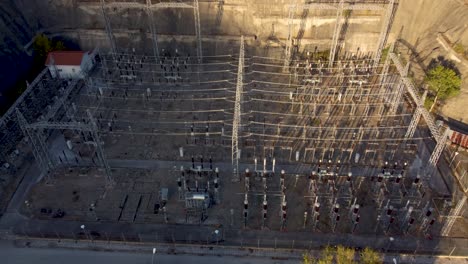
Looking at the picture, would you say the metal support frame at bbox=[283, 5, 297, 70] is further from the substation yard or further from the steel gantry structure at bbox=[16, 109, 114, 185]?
the steel gantry structure at bbox=[16, 109, 114, 185]

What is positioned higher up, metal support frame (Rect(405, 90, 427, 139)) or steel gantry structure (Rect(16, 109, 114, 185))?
metal support frame (Rect(405, 90, 427, 139))

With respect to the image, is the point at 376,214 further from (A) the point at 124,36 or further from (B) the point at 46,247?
(A) the point at 124,36

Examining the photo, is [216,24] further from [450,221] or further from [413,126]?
[450,221]

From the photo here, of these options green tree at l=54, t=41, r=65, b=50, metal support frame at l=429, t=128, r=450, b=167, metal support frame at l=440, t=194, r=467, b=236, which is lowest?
metal support frame at l=440, t=194, r=467, b=236

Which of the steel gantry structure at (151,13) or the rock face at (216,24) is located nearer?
the steel gantry structure at (151,13)

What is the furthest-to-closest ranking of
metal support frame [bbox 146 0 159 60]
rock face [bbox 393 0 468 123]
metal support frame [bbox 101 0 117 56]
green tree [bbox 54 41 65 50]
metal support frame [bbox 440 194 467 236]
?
green tree [bbox 54 41 65 50] < metal support frame [bbox 101 0 117 56] < metal support frame [bbox 146 0 159 60] < rock face [bbox 393 0 468 123] < metal support frame [bbox 440 194 467 236]

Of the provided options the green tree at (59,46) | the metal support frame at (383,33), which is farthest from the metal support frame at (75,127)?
the metal support frame at (383,33)

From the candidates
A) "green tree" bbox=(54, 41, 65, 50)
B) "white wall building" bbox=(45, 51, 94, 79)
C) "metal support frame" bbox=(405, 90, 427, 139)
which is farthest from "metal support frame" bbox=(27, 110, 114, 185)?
"metal support frame" bbox=(405, 90, 427, 139)

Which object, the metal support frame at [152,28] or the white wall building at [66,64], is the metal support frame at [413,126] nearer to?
the metal support frame at [152,28]
